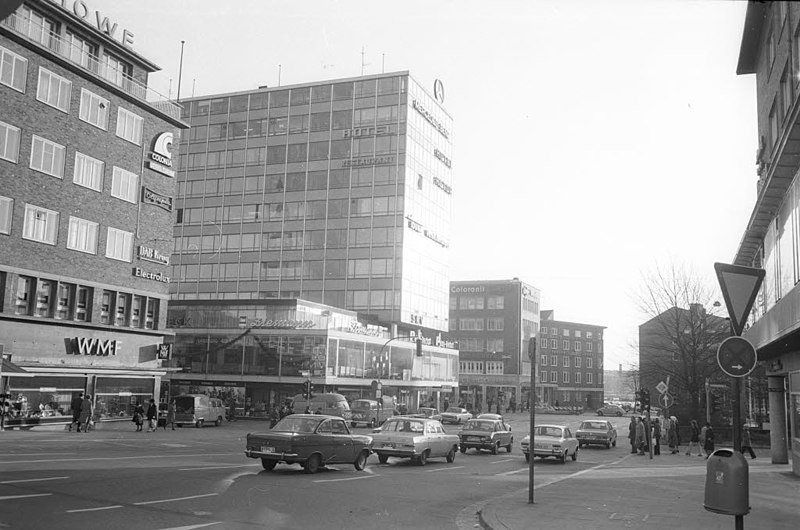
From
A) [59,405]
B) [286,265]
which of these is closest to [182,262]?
[286,265]

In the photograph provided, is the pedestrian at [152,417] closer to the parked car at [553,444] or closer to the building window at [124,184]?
the building window at [124,184]

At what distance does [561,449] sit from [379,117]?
5542cm

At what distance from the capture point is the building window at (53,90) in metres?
35.1

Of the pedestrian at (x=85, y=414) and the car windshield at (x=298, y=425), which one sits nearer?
the car windshield at (x=298, y=425)

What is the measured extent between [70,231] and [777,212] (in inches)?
1242

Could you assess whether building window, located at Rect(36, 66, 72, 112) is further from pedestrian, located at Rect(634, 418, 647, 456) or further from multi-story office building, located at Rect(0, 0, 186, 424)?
pedestrian, located at Rect(634, 418, 647, 456)

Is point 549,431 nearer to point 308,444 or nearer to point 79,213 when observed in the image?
point 308,444

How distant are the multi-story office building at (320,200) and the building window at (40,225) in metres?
40.7

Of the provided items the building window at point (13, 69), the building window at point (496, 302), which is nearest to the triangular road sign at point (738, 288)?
the building window at point (13, 69)

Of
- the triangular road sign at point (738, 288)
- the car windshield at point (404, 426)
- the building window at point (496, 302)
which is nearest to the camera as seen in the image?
the triangular road sign at point (738, 288)

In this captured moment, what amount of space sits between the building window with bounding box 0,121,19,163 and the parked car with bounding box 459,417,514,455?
77.1 ft

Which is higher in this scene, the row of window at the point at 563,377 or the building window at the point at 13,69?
the building window at the point at 13,69

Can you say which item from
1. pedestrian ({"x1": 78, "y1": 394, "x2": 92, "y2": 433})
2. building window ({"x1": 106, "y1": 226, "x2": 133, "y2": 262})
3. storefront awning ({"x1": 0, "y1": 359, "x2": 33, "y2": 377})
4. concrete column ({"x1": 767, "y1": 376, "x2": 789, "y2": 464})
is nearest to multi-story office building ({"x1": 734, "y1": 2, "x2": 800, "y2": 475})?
concrete column ({"x1": 767, "y1": 376, "x2": 789, "y2": 464})

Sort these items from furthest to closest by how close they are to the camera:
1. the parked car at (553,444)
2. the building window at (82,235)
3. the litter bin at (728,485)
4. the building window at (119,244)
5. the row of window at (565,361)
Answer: the row of window at (565,361) < the building window at (119,244) < the building window at (82,235) < the parked car at (553,444) < the litter bin at (728,485)
